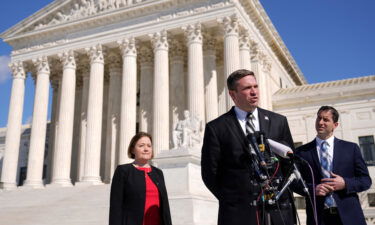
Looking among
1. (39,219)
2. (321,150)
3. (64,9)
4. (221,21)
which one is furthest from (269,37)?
(321,150)

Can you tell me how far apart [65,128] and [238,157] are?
34342 millimetres

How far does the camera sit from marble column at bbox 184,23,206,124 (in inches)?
1235

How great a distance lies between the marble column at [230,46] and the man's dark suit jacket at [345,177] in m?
24.3

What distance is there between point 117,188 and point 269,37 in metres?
36.2

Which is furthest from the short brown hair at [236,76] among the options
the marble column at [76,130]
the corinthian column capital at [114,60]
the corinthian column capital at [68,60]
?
the marble column at [76,130]

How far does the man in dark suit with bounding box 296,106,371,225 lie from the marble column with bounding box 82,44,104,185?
28995 mm

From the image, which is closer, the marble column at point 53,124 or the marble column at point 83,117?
the marble column at point 83,117

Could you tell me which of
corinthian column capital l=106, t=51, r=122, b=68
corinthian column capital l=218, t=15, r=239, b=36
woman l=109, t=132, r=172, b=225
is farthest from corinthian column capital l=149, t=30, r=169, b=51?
woman l=109, t=132, r=172, b=225

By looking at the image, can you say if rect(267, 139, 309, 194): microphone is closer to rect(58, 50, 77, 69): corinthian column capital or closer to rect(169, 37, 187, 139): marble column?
rect(169, 37, 187, 139): marble column

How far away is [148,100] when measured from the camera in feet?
127

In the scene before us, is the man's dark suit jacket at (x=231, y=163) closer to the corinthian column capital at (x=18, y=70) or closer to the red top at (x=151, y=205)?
the red top at (x=151, y=205)

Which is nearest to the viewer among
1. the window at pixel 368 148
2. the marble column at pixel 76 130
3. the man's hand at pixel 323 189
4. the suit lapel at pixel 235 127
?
the suit lapel at pixel 235 127

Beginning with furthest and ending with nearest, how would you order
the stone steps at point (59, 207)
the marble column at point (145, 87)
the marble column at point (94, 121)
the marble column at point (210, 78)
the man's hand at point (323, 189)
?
the marble column at point (145, 87)
the marble column at point (210, 78)
the marble column at point (94, 121)
the stone steps at point (59, 207)
the man's hand at point (323, 189)

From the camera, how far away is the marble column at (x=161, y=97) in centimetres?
Result: 3225
